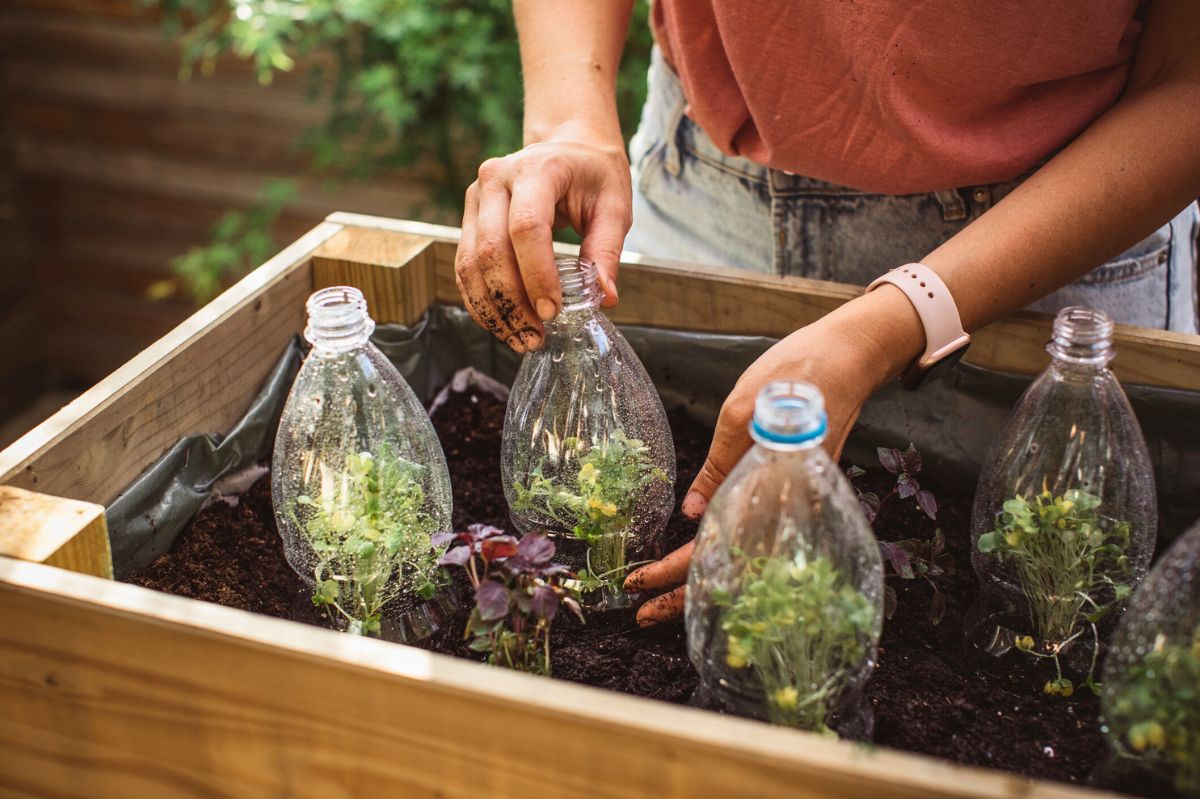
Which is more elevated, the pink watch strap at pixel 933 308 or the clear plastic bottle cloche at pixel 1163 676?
the pink watch strap at pixel 933 308

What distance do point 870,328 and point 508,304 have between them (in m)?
0.43

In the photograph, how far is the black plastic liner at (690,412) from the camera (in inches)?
57.5

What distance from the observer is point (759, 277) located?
1646 mm

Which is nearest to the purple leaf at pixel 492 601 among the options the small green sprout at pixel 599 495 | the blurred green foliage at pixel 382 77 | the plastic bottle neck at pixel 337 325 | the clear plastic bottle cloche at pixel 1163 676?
the small green sprout at pixel 599 495

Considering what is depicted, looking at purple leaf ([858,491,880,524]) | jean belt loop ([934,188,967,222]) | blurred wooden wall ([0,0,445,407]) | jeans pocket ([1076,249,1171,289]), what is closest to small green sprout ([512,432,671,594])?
purple leaf ([858,491,880,524])

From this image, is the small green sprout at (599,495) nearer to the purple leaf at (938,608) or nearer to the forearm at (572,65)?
the purple leaf at (938,608)

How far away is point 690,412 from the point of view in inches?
68.5

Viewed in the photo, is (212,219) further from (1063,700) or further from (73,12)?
(1063,700)

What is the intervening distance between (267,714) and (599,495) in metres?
0.47

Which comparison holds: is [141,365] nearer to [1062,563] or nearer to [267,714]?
[267,714]

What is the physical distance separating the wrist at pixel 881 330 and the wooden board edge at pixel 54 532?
0.83 m

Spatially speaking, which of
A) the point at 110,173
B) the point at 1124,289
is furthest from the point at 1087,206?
the point at 110,173

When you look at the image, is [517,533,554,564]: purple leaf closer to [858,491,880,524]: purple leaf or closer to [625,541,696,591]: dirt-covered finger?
[625,541,696,591]: dirt-covered finger

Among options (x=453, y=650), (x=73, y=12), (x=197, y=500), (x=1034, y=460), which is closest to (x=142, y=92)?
(x=73, y=12)
